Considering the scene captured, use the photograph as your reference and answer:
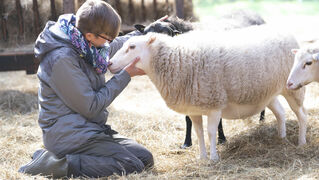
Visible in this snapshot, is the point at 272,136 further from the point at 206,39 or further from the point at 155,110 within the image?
the point at 155,110

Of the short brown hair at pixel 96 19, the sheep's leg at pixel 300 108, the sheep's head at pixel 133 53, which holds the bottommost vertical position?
the sheep's leg at pixel 300 108

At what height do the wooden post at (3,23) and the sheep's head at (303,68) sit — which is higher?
the sheep's head at (303,68)

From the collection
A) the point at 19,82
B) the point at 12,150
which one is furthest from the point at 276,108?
the point at 19,82

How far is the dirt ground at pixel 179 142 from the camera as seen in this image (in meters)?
A: 3.48

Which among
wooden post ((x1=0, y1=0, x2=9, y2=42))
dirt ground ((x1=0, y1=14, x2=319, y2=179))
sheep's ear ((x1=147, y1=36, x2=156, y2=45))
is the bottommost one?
dirt ground ((x1=0, y1=14, x2=319, y2=179))

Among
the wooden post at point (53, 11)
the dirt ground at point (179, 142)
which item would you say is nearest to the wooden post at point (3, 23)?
the wooden post at point (53, 11)

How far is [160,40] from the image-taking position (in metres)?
3.82

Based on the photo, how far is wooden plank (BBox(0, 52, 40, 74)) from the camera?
20.7 ft

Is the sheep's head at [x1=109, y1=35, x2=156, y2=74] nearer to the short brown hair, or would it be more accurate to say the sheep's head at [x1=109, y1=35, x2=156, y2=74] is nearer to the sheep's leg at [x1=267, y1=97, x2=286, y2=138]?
the short brown hair

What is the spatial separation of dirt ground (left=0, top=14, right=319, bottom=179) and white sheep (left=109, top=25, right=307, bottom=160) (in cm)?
36

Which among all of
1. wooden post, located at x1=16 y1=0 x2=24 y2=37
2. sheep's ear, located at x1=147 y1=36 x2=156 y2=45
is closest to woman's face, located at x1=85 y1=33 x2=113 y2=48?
sheep's ear, located at x1=147 y1=36 x2=156 y2=45

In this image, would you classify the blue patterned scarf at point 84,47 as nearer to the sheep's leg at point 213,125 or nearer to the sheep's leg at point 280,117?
the sheep's leg at point 213,125

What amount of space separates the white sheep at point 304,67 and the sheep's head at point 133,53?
128cm

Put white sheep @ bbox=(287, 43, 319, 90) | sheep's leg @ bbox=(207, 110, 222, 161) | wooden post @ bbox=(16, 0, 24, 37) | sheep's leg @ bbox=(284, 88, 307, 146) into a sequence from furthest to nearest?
wooden post @ bbox=(16, 0, 24, 37)
sheep's leg @ bbox=(284, 88, 307, 146)
sheep's leg @ bbox=(207, 110, 222, 161)
white sheep @ bbox=(287, 43, 319, 90)
